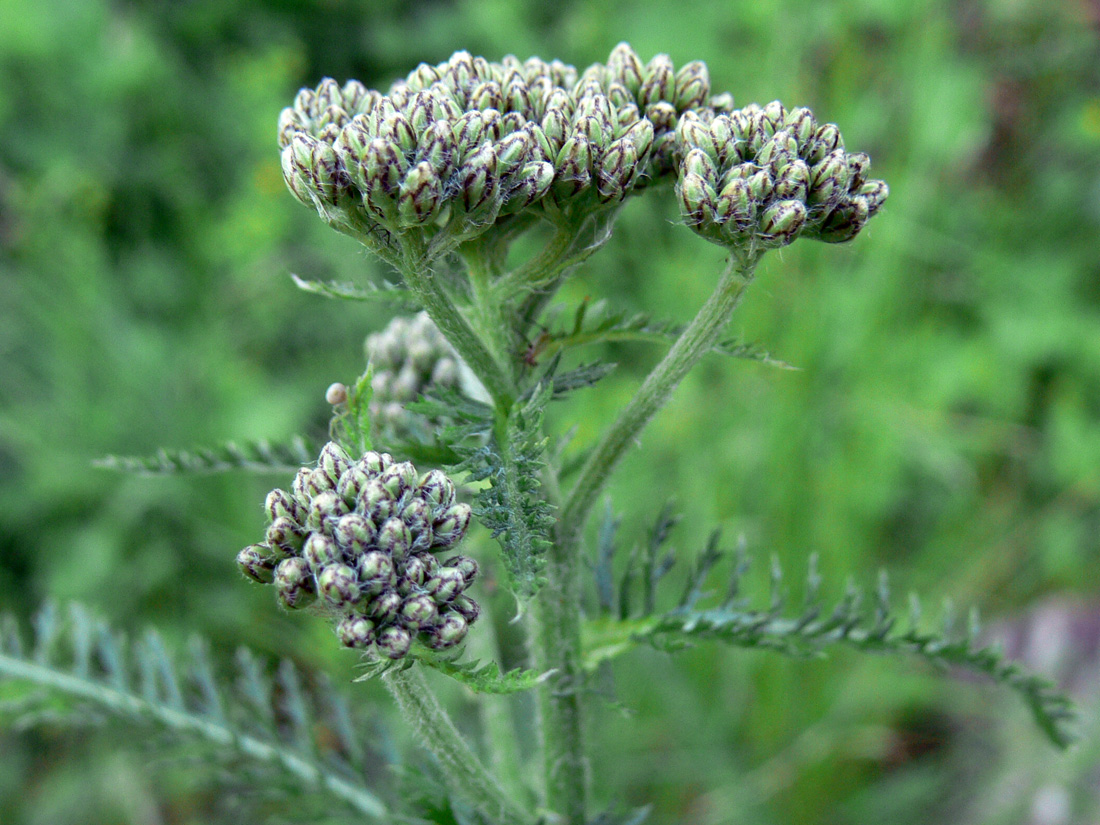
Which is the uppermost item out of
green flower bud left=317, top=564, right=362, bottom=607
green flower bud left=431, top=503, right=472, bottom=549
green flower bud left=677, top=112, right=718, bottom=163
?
green flower bud left=677, top=112, right=718, bottom=163

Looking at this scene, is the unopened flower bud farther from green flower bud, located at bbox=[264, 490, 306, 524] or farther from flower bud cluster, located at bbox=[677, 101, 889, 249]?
flower bud cluster, located at bbox=[677, 101, 889, 249]

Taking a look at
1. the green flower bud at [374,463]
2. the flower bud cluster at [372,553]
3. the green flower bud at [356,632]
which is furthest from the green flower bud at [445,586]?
the green flower bud at [374,463]

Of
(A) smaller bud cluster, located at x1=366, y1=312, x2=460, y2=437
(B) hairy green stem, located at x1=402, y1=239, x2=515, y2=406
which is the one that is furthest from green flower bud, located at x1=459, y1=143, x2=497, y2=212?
(A) smaller bud cluster, located at x1=366, y1=312, x2=460, y2=437

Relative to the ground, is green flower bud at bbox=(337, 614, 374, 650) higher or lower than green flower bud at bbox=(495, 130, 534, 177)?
lower

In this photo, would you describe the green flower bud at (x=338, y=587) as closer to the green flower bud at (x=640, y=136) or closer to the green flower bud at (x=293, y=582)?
the green flower bud at (x=293, y=582)

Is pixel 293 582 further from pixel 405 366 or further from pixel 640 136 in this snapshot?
pixel 405 366

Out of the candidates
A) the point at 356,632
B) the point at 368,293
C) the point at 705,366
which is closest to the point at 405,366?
the point at 368,293

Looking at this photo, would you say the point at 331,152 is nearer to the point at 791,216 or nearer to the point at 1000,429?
the point at 791,216

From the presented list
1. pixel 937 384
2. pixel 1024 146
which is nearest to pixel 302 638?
pixel 937 384
